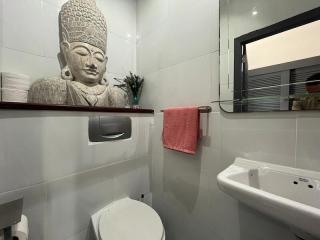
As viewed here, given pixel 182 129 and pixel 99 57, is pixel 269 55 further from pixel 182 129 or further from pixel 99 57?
pixel 99 57

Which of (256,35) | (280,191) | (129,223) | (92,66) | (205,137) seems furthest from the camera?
(92,66)

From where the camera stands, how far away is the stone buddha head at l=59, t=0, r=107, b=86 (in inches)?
45.6

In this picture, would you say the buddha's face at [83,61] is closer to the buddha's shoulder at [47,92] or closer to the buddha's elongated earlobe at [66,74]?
the buddha's elongated earlobe at [66,74]

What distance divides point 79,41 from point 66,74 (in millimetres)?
238

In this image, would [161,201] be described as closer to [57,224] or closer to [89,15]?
[57,224]

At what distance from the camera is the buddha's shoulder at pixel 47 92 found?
1012 mm

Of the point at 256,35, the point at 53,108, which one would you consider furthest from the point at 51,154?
the point at 256,35

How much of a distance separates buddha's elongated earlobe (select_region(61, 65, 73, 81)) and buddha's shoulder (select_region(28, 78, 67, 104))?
93 mm

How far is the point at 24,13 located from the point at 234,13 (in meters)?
1.26

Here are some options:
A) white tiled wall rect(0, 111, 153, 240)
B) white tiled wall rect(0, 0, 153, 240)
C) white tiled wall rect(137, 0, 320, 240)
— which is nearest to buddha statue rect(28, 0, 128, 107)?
white tiled wall rect(0, 0, 153, 240)

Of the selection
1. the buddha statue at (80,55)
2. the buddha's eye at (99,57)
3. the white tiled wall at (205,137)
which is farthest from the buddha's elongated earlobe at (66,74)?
the white tiled wall at (205,137)

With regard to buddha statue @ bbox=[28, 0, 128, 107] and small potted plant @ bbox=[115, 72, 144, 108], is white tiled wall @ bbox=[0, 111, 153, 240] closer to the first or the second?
buddha statue @ bbox=[28, 0, 128, 107]

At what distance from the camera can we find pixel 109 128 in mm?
1157

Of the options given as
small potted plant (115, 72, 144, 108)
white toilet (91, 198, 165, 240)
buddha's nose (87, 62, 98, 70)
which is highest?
buddha's nose (87, 62, 98, 70)
